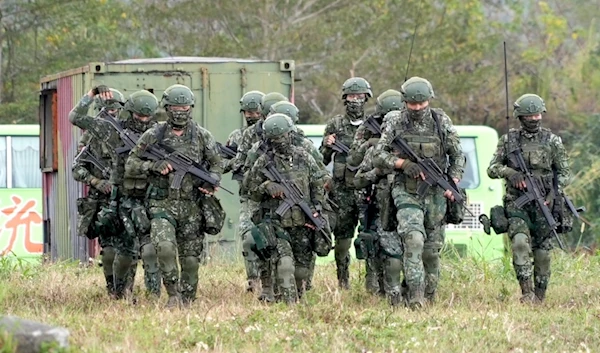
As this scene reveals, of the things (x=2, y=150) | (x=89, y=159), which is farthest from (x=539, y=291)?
(x=2, y=150)

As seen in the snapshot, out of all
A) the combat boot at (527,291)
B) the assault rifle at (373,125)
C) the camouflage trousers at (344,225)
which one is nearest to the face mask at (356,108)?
the assault rifle at (373,125)

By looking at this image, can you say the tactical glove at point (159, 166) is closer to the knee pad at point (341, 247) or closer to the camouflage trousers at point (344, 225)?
the camouflage trousers at point (344, 225)

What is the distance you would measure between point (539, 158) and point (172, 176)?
3.13 metres

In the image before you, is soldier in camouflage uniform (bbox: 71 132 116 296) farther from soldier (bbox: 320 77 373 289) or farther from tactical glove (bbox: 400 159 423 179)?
tactical glove (bbox: 400 159 423 179)

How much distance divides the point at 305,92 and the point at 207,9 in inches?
121

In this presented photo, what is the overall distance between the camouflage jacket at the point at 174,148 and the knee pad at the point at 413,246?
1.69m

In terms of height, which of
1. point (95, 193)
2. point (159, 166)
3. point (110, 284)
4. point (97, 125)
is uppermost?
point (97, 125)

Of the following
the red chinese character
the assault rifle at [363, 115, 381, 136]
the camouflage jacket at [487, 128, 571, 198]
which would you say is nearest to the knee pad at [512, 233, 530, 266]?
the camouflage jacket at [487, 128, 571, 198]

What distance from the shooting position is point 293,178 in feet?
41.8

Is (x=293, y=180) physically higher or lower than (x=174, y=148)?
lower

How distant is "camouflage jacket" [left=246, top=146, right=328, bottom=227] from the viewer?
501 inches

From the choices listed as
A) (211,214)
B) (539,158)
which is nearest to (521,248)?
(539,158)

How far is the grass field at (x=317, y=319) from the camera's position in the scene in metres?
10.3

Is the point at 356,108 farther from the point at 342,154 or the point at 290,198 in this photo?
the point at 290,198
